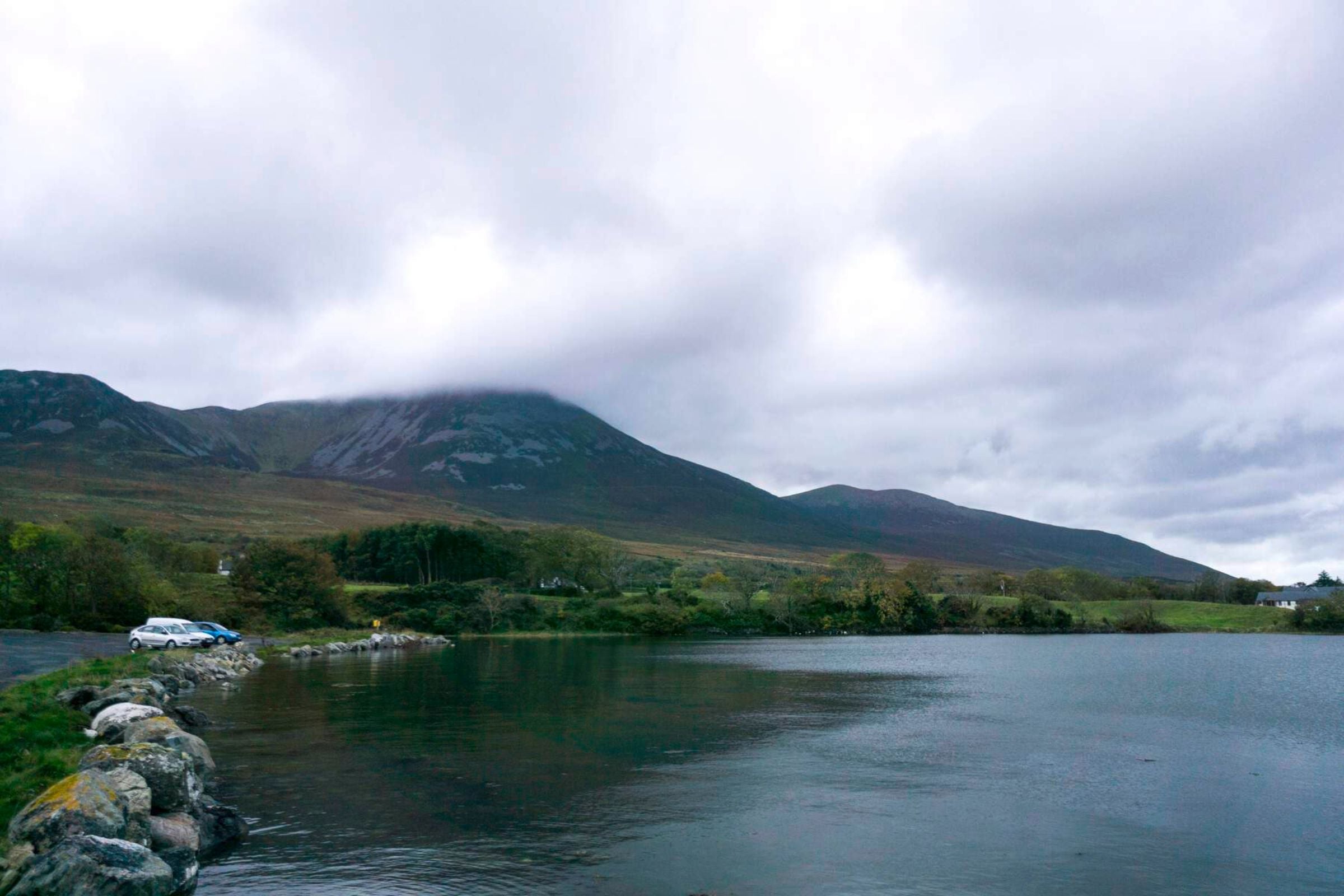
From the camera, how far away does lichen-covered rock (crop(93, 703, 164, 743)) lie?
23500 millimetres

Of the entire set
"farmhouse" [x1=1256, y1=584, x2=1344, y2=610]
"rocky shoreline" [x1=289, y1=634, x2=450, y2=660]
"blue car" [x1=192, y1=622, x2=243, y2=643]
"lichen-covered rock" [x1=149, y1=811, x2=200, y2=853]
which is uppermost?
"farmhouse" [x1=1256, y1=584, x2=1344, y2=610]

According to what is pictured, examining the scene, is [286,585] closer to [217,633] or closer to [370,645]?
[370,645]

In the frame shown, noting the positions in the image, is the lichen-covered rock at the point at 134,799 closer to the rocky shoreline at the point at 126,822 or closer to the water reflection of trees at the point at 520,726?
the rocky shoreline at the point at 126,822

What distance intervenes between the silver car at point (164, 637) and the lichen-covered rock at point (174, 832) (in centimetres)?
4261

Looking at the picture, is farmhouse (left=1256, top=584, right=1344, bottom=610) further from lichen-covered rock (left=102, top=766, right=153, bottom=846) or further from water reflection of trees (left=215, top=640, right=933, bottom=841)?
lichen-covered rock (left=102, top=766, right=153, bottom=846)

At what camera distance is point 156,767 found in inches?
671

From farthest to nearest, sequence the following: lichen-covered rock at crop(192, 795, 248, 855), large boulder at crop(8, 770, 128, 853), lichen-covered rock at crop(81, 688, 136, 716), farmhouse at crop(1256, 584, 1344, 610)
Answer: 1. farmhouse at crop(1256, 584, 1344, 610)
2. lichen-covered rock at crop(81, 688, 136, 716)
3. lichen-covered rock at crop(192, 795, 248, 855)
4. large boulder at crop(8, 770, 128, 853)

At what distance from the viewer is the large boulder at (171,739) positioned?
20.1 metres

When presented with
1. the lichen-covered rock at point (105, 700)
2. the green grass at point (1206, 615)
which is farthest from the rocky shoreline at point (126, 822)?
the green grass at point (1206, 615)

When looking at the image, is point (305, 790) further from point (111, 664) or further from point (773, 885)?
point (111, 664)

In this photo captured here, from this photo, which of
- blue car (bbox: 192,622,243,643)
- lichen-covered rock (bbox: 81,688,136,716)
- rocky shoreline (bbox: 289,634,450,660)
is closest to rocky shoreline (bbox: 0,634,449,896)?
lichen-covered rock (bbox: 81,688,136,716)

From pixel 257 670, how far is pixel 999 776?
45023 millimetres

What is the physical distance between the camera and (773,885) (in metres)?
15.8

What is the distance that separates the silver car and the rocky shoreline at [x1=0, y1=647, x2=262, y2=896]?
36669mm
